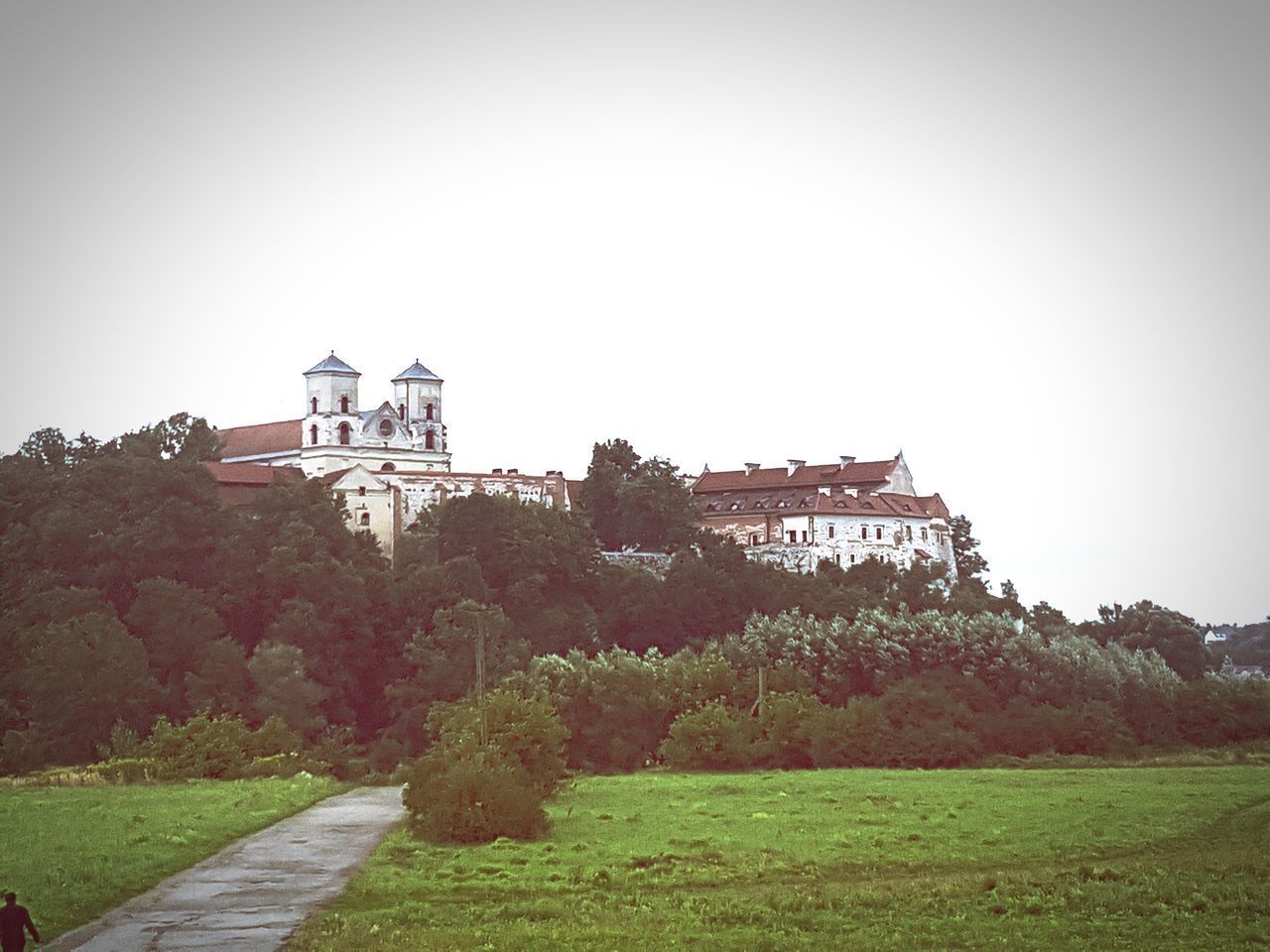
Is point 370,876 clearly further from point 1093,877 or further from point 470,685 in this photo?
point 470,685

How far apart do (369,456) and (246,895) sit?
8484cm

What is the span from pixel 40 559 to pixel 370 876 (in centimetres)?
5810

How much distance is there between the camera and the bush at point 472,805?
40.8m

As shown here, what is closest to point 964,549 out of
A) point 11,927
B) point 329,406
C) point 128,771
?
point 329,406

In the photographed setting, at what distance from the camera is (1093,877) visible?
114 ft

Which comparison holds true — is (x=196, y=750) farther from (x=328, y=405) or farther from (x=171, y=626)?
(x=328, y=405)

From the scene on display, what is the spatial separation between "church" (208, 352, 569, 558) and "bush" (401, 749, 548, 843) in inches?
2265

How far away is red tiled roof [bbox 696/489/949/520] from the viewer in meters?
109

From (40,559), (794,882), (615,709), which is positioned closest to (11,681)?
(40,559)

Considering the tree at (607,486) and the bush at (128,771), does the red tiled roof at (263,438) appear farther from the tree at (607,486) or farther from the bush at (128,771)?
the bush at (128,771)

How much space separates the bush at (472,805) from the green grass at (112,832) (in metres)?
4.07

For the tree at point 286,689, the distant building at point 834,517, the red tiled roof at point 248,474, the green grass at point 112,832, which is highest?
the red tiled roof at point 248,474

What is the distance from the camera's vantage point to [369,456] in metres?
115

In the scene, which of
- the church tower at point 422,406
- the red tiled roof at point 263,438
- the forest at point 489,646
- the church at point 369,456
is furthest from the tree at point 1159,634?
the red tiled roof at point 263,438
